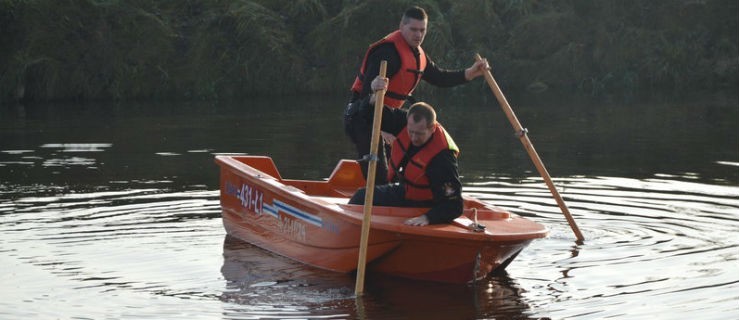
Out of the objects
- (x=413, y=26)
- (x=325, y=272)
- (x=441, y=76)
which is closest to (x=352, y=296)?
(x=325, y=272)

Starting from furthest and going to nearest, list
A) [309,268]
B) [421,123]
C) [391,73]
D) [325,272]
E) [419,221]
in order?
1. [391,73]
2. [309,268]
3. [325,272]
4. [421,123]
5. [419,221]

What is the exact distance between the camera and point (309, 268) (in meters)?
8.45

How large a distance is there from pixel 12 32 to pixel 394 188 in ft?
53.5

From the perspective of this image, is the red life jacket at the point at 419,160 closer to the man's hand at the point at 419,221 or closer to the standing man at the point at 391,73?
the man's hand at the point at 419,221

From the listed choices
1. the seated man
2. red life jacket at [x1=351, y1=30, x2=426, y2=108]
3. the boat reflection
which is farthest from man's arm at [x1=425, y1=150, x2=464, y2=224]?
red life jacket at [x1=351, y1=30, x2=426, y2=108]

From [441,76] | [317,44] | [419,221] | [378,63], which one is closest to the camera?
[419,221]

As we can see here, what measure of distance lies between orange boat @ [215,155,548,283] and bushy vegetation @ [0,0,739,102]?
1444cm

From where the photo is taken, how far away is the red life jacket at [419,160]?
25.4 feet

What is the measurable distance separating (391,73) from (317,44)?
617 inches

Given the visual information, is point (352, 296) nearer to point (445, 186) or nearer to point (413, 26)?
point (445, 186)

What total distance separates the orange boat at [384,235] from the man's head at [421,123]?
18.8 inches

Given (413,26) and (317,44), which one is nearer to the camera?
(413,26)

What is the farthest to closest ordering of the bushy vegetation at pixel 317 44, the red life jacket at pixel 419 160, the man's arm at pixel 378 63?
the bushy vegetation at pixel 317 44 < the man's arm at pixel 378 63 < the red life jacket at pixel 419 160

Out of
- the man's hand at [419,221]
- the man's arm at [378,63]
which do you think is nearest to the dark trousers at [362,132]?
the man's arm at [378,63]
